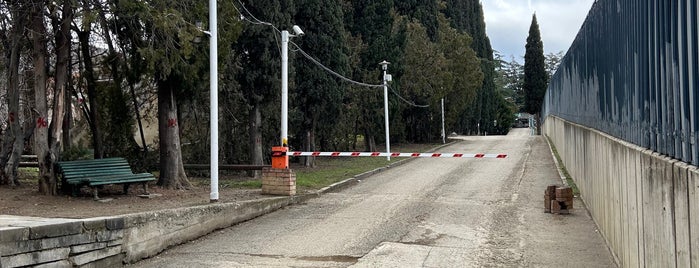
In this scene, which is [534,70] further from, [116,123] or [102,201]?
[102,201]

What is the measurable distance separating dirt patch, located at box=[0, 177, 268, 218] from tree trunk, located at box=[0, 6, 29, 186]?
368mm

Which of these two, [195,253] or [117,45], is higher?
[117,45]

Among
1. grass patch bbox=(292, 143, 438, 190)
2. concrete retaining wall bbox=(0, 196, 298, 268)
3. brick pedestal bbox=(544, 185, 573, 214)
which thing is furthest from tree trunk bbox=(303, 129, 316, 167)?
concrete retaining wall bbox=(0, 196, 298, 268)

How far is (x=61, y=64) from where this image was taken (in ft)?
38.3

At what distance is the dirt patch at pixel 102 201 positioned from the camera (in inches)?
376

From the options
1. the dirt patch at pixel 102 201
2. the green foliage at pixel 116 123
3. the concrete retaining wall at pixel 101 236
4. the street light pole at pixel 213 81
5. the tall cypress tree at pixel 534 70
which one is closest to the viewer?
the concrete retaining wall at pixel 101 236

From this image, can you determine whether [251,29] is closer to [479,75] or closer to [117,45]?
[117,45]

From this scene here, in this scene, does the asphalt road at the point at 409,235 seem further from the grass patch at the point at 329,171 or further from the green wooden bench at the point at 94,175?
the green wooden bench at the point at 94,175

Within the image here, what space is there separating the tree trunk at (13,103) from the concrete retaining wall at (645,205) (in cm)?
1027

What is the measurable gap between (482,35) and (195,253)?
64.1 metres

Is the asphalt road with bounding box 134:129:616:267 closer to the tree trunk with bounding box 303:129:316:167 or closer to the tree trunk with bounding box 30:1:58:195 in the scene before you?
the tree trunk with bounding box 30:1:58:195

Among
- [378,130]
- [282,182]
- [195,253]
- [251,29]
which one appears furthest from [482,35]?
[195,253]

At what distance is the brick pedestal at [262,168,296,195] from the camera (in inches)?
507

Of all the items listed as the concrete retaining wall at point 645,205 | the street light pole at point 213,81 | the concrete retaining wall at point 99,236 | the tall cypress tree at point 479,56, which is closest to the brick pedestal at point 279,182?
the street light pole at point 213,81
